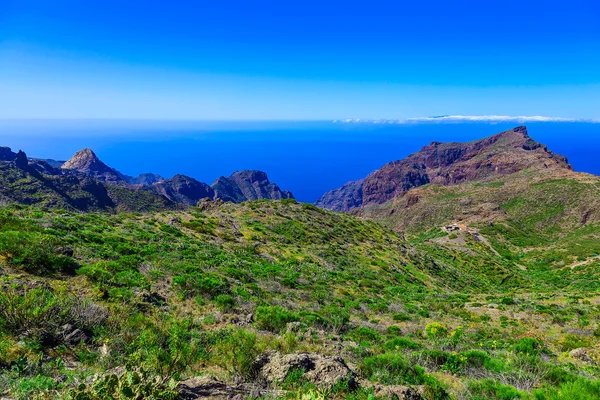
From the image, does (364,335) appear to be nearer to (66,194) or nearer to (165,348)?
(165,348)

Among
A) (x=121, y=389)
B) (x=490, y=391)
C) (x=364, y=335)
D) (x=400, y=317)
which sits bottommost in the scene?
(x=400, y=317)

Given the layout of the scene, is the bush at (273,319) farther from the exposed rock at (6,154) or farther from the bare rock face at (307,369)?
the exposed rock at (6,154)

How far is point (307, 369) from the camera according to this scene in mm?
6320

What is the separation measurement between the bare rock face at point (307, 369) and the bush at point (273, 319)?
3.86 m

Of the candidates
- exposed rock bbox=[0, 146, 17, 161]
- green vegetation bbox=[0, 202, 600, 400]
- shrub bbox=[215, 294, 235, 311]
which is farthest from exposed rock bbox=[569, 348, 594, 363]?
exposed rock bbox=[0, 146, 17, 161]

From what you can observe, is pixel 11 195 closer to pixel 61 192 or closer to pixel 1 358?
pixel 61 192

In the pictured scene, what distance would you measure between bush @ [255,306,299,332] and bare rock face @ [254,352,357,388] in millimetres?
3863

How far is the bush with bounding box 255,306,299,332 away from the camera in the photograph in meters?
10.6

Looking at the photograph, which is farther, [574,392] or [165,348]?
[165,348]

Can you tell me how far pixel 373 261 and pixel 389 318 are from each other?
1721 centimetres

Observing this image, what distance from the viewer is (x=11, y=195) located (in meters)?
84.3

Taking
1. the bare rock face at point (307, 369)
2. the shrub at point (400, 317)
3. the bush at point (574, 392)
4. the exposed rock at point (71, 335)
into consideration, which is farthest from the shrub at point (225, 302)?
the bush at point (574, 392)

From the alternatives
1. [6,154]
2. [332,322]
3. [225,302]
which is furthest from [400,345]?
[6,154]

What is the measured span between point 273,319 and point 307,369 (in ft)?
15.3
